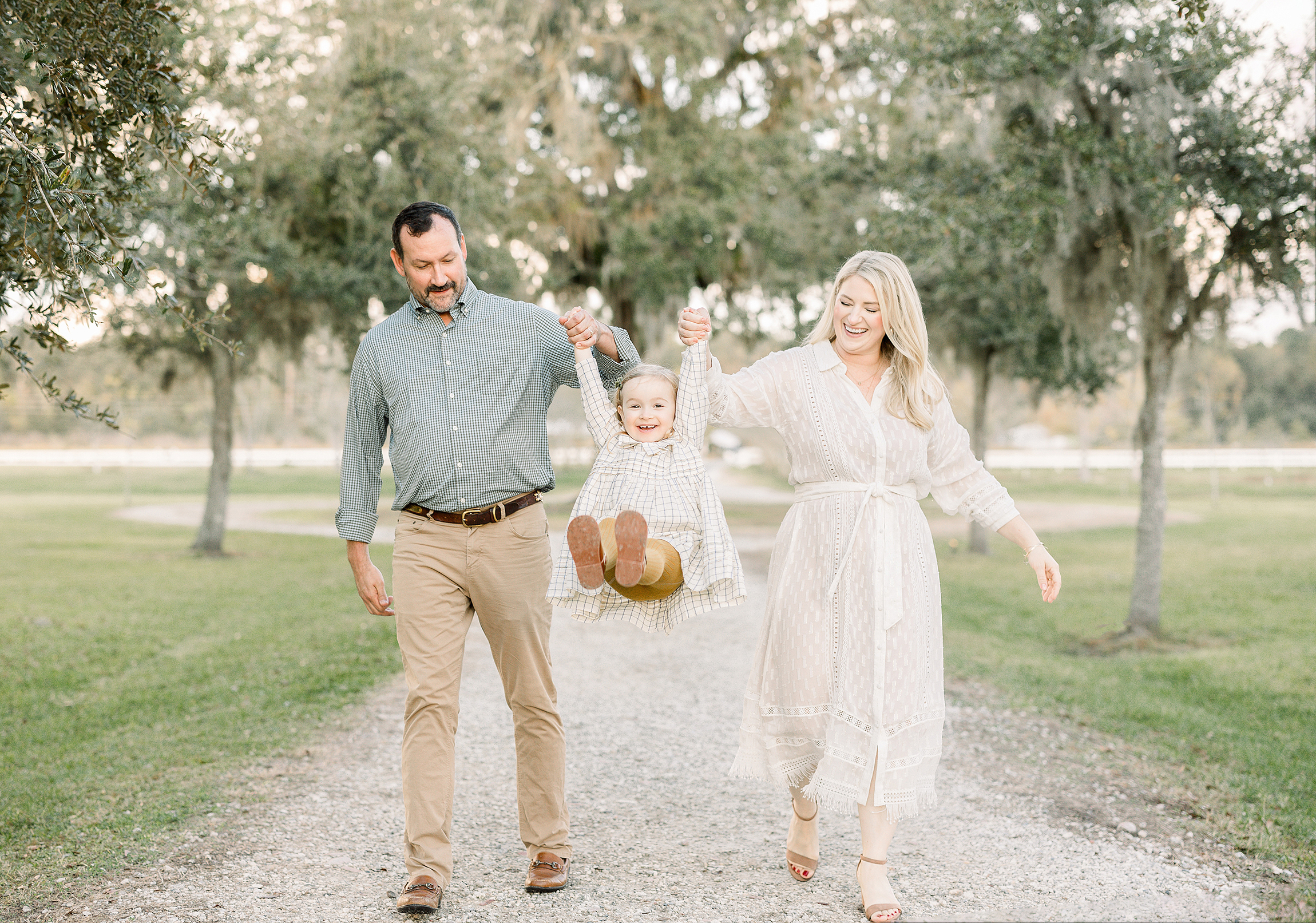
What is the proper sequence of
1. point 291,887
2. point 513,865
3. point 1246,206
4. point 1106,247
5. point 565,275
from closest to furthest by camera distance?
point 291,887 < point 513,865 < point 1246,206 < point 1106,247 < point 565,275

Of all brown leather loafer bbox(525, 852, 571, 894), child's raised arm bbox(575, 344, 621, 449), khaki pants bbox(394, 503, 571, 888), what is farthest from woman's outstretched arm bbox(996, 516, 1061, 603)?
brown leather loafer bbox(525, 852, 571, 894)

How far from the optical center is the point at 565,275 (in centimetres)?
2055

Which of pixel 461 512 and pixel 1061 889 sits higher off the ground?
pixel 461 512

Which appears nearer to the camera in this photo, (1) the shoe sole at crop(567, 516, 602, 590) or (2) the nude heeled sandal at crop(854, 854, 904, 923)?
(1) the shoe sole at crop(567, 516, 602, 590)

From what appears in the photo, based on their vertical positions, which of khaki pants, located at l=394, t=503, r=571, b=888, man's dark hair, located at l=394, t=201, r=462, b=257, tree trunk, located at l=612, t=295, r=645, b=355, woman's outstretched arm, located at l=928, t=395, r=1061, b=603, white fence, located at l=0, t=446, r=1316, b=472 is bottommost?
white fence, located at l=0, t=446, r=1316, b=472

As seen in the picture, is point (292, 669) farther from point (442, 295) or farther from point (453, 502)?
point (442, 295)

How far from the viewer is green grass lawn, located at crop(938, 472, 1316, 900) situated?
5.24 metres

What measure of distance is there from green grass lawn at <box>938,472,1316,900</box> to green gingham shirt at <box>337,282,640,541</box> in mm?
3343

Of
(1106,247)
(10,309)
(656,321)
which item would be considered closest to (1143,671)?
(1106,247)

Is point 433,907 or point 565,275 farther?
point 565,275

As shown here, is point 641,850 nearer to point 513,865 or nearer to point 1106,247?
point 513,865

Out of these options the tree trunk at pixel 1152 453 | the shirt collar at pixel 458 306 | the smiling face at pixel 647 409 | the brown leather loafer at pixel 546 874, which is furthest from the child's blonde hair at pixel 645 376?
the tree trunk at pixel 1152 453

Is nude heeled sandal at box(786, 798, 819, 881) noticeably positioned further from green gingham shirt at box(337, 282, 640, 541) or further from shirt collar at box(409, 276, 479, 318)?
shirt collar at box(409, 276, 479, 318)

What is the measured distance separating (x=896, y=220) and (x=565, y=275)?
12781 mm
